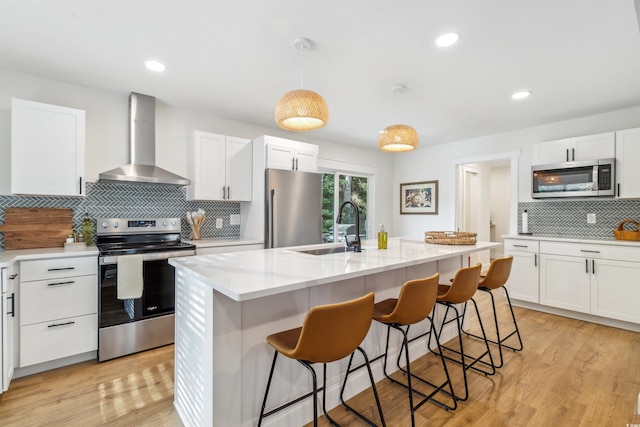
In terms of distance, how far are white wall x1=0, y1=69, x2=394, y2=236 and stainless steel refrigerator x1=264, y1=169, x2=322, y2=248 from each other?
0.97 meters

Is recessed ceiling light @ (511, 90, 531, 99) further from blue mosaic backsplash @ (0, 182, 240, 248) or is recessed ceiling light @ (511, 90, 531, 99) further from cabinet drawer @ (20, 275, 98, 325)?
cabinet drawer @ (20, 275, 98, 325)

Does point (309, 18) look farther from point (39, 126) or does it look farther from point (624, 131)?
point (624, 131)

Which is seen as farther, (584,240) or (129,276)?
(584,240)

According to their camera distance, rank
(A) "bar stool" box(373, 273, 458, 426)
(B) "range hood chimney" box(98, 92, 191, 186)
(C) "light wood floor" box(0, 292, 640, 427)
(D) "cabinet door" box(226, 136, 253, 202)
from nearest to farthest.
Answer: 1. (A) "bar stool" box(373, 273, 458, 426)
2. (C) "light wood floor" box(0, 292, 640, 427)
3. (B) "range hood chimney" box(98, 92, 191, 186)
4. (D) "cabinet door" box(226, 136, 253, 202)

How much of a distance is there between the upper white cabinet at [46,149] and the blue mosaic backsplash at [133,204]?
1.01 ft

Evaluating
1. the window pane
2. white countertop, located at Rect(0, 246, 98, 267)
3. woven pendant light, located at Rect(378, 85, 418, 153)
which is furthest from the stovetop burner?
the window pane

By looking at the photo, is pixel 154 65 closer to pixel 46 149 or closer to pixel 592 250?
pixel 46 149

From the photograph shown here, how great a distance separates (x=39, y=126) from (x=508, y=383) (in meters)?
4.23

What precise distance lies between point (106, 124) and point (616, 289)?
5.66m

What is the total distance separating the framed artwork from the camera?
558cm

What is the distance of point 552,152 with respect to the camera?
397cm

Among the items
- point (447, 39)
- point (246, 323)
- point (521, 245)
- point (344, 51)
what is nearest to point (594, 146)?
point (521, 245)

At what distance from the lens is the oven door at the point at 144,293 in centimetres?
263

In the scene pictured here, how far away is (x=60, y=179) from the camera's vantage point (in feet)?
8.96
